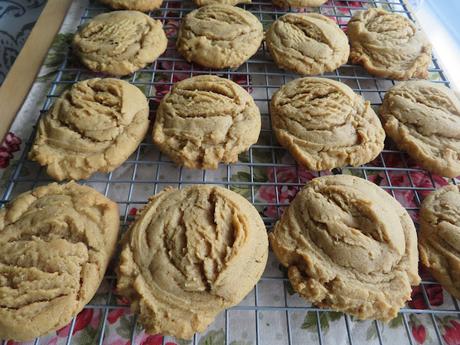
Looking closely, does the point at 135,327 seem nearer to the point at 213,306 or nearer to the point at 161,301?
the point at 161,301

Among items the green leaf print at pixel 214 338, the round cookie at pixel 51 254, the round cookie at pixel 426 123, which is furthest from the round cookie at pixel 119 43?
the green leaf print at pixel 214 338

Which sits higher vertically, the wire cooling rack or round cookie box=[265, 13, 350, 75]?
round cookie box=[265, 13, 350, 75]

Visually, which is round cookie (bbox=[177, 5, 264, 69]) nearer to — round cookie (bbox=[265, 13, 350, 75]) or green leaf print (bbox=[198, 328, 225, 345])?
round cookie (bbox=[265, 13, 350, 75])

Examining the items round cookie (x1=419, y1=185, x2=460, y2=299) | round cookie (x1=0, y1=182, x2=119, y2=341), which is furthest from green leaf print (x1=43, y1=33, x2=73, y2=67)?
round cookie (x1=419, y1=185, x2=460, y2=299)

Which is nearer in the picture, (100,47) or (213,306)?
(213,306)

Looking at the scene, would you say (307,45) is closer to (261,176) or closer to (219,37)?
(219,37)

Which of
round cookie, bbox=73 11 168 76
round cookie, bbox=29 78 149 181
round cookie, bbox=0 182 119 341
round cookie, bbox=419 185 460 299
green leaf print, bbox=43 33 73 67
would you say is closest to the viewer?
round cookie, bbox=0 182 119 341

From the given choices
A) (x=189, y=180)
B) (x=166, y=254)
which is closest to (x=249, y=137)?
(x=189, y=180)
